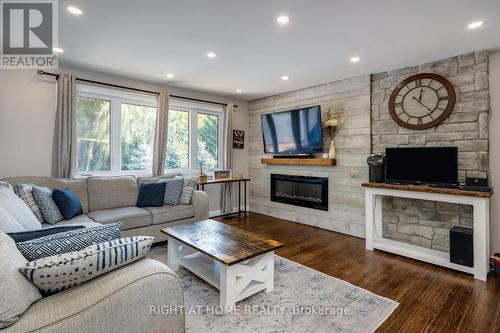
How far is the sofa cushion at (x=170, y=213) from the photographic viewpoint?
3.34m

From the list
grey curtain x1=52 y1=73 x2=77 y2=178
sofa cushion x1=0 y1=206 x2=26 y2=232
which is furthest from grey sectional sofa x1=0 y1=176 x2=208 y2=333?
grey curtain x1=52 y1=73 x2=77 y2=178

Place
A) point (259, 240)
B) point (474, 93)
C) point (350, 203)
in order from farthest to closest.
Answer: point (350, 203), point (474, 93), point (259, 240)

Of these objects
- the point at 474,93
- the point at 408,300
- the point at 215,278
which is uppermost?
the point at 474,93

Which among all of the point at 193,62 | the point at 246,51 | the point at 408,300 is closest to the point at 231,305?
the point at 408,300

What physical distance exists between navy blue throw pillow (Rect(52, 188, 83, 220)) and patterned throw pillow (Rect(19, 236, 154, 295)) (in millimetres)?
2093

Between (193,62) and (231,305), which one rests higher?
(193,62)

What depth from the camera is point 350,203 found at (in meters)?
3.97

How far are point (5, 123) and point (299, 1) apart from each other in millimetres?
3648

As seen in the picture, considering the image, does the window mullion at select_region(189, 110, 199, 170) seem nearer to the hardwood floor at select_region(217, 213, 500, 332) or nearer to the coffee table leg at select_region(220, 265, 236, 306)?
the hardwood floor at select_region(217, 213, 500, 332)

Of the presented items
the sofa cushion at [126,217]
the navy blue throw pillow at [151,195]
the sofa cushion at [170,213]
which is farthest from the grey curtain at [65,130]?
the sofa cushion at [170,213]

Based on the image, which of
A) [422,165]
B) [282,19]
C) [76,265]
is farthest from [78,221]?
[422,165]

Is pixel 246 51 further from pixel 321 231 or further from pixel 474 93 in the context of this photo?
pixel 321 231

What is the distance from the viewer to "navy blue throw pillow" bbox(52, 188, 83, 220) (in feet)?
9.17

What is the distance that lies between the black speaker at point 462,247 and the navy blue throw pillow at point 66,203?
417 centimetres
